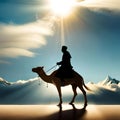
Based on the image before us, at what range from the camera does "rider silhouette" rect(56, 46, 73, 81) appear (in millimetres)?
24672

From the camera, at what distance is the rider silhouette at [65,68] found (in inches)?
971

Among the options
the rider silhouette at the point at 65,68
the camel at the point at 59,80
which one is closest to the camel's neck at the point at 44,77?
the camel at the point at 59,80

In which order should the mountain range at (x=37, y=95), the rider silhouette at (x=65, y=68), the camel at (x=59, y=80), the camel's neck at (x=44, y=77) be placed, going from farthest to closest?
the mountain range at (x=37, y=95) < the camel's neck at (x=44, y=77) < the camel at (x=59, y=80) < the rider silhouette at (x=65, y=68)

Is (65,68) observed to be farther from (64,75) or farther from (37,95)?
(37,95)

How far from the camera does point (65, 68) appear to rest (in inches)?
970

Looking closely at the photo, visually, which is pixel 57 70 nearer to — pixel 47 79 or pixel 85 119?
pixel 47 79

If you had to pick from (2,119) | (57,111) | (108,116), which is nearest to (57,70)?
(57,111)

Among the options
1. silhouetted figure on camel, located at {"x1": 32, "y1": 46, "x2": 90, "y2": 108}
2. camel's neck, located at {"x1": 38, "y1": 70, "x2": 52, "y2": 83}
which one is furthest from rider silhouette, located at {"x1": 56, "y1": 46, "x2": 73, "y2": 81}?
camel's neck, located at {"x1": 38, "y1": 70, "x2": 52, "y2": 83}

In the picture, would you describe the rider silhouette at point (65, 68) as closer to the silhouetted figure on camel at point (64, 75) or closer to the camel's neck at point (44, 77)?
the silhouetted figure on camel at point (64, 75)

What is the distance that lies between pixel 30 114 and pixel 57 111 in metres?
1.67

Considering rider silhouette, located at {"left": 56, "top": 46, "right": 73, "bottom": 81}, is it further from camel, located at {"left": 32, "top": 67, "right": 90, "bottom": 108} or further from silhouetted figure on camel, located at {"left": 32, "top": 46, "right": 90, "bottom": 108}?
A: camel, located at {"left": 32, "top": 67, "right": 90, "bottom": 108}

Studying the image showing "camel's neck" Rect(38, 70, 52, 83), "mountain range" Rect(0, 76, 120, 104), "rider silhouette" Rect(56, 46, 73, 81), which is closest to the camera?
"rider silhouette" Rect(56, 46, 73, 81)

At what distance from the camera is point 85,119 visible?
19281mm

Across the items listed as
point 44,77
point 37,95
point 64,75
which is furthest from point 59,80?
point 37,95
